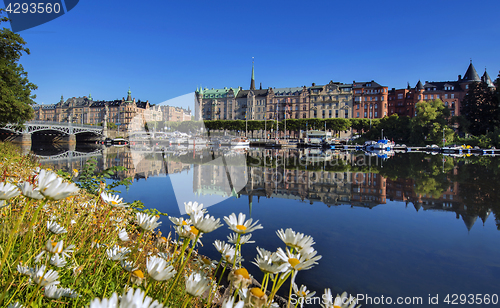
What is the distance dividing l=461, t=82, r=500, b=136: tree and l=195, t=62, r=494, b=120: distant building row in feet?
104

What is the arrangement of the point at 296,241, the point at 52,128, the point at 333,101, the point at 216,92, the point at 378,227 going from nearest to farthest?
the point at 296,241 → the point at 378,227 → the point at 52,128 → the point at 333,101 → the point at 216,92

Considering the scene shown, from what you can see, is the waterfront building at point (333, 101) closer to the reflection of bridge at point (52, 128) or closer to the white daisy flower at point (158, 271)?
the reflection of bridge at point (52, 128)

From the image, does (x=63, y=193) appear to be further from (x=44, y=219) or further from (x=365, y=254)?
(x=365, y=254)

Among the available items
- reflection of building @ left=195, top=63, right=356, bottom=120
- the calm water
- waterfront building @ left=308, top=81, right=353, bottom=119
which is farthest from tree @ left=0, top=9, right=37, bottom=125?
waterfront building @ left=308, top=81, right=353, bottom=119

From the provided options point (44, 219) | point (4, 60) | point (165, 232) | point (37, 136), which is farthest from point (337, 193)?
point (37, 136)

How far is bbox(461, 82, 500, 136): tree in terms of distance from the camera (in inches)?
1724

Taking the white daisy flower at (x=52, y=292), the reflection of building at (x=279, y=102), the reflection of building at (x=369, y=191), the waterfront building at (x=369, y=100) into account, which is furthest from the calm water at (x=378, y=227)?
the waterfront building at (x=369, y=100)

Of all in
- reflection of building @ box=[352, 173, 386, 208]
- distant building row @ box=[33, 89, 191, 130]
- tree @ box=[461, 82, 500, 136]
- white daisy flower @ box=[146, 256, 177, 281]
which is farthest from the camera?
distant building row @ box=[33, 89, 191, 130]

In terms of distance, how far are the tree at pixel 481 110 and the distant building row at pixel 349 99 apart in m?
31.6

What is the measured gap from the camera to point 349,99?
84.4 m

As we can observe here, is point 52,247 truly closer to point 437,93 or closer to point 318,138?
point 318,138

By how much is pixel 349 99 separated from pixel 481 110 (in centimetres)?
4068

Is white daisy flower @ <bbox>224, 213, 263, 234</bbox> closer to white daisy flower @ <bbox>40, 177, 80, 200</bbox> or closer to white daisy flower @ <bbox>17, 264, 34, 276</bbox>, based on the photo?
white daisy flower @ <bbox>40, 177, 80, 200</bbox>

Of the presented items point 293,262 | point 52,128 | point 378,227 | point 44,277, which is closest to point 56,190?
point 44,277
